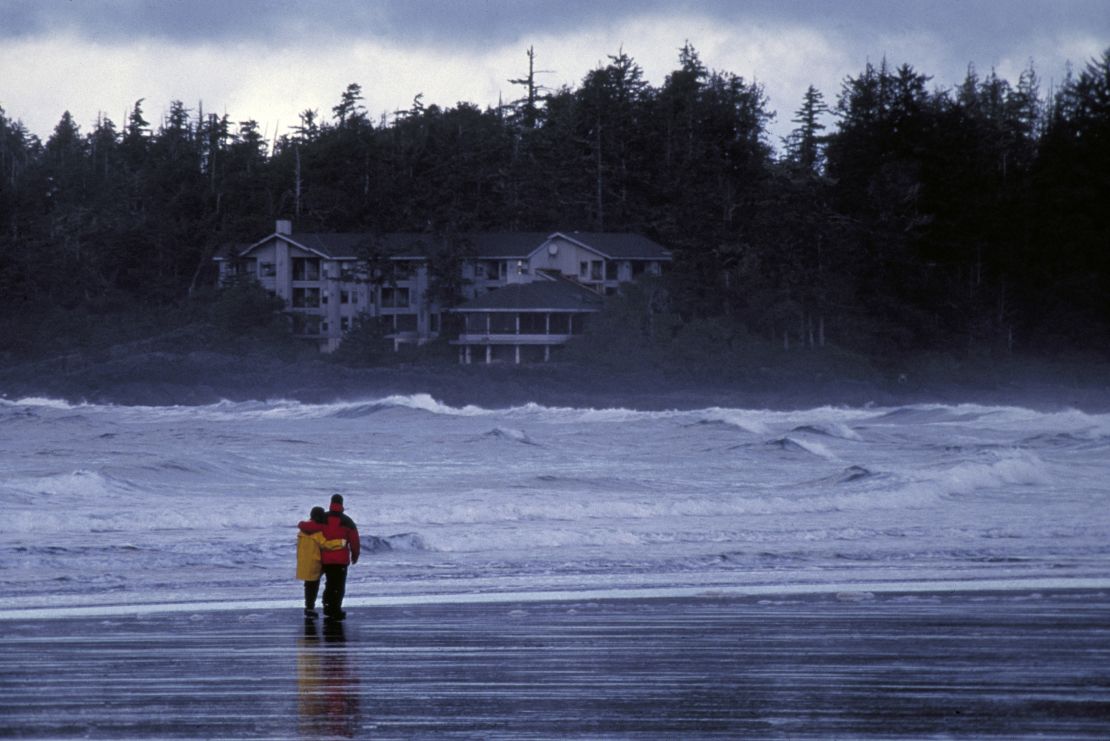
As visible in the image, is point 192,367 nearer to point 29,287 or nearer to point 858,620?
point 29,287

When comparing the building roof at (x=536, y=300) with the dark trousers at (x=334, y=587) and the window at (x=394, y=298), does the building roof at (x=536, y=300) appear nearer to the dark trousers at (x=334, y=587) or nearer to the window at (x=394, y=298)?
the window at (x=394, y=298)

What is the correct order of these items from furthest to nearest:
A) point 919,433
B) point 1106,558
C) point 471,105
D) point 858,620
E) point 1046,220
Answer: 1. point 471,105
2. point 1046,220
3. point 919,433
4. point 1106,558
5. point 858,620

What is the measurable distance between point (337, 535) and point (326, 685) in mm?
2940

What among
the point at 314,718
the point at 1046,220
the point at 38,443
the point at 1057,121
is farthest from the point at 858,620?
the point at 1057,121

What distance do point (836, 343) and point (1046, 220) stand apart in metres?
14.7

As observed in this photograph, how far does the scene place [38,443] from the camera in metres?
42.3

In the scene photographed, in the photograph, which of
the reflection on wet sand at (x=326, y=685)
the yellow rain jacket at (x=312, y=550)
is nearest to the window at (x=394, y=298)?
the yellow rain jacket at (x=312, y=550)

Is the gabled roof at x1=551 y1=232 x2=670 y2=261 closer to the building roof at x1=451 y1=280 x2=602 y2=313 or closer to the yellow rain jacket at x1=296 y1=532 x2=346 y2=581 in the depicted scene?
the building roof at x1=451 y1=280 x2=602 y2=313

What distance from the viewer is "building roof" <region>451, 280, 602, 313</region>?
7294cm

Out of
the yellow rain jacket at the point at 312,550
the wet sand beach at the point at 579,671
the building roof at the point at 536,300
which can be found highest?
the building roof at the point at 536,300

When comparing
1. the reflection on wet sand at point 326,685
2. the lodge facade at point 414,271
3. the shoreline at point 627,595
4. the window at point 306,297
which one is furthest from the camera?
the window at point 306,297

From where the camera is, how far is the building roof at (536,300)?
7294 cm

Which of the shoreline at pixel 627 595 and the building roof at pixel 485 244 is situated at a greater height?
the building roof at pixel 485 244

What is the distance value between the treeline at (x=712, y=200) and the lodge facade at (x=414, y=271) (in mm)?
2475
